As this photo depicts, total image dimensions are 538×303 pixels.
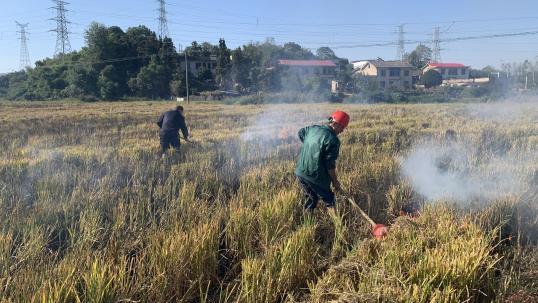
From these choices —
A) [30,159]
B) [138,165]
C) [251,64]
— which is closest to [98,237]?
[138,165]

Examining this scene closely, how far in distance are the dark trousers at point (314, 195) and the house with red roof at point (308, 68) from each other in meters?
35.7

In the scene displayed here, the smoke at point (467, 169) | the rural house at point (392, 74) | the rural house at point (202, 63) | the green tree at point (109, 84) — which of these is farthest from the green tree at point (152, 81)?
the smoke at point (467, 169)

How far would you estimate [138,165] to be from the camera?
22.6 feet

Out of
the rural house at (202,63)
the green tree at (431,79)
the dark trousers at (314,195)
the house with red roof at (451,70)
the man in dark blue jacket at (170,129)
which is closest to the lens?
the dark trousers at (314,195)

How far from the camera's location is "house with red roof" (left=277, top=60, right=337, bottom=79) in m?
40.1

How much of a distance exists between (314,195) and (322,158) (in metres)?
0.53

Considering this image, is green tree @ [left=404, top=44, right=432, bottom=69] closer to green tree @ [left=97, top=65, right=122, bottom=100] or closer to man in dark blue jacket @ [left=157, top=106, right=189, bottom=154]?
green tree @ [left=97, top=65, right=122, bottom=100]

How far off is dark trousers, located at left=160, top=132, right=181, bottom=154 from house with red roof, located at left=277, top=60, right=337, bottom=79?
32.0 meters

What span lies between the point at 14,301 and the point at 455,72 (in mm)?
72537

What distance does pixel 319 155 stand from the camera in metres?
4.45

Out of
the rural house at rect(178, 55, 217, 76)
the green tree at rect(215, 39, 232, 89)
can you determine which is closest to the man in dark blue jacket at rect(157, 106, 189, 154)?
the green tree at rect(215, 39, 232, 89)

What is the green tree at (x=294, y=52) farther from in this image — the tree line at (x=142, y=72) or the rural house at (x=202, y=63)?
the rural house at (x=202, y=63)

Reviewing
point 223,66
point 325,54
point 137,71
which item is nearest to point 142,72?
point 137,71

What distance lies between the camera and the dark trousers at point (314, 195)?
4590 millimetres
